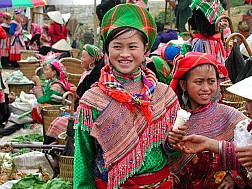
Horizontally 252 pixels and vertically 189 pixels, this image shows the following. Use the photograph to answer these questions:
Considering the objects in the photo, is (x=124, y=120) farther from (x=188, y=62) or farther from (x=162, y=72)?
(x=162, y=72)

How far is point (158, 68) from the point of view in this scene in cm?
523

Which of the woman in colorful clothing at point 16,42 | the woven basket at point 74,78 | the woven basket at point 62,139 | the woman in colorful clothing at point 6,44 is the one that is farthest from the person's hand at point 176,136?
the woman in colorful clothing at point 6,44

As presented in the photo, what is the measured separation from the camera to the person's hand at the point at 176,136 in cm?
263

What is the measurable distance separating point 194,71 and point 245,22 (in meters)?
7.02

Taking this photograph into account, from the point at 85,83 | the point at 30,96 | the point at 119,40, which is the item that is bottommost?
the point at 30,96

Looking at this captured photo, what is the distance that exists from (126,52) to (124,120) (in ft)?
1.18

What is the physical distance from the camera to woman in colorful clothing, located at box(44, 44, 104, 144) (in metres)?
5.37

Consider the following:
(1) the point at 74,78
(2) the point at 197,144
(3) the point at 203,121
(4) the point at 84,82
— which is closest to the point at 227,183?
(3) the point at 203,121

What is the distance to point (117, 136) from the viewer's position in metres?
2.74

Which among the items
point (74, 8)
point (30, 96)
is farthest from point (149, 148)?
point (74, 8)

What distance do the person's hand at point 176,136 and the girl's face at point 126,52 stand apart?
0.41 metres

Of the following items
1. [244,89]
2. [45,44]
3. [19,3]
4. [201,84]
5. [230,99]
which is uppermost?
[19,3]

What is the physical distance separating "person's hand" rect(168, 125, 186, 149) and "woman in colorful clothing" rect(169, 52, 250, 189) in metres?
0.35

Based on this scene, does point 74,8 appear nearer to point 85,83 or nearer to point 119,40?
point 85,83
